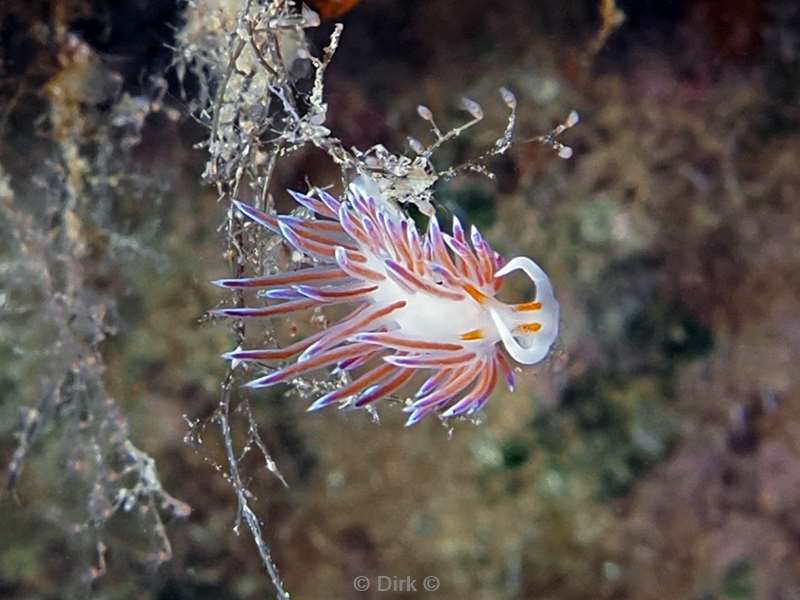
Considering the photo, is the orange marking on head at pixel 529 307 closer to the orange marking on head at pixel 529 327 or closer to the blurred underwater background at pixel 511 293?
the orange marking on head at pixel 529 327

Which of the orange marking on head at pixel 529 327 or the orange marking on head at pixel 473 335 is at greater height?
A: the orange marking on head at pixel 529 327

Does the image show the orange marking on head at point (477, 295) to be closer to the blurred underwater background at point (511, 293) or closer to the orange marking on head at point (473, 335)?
the orange marking on head at point (473, 335)

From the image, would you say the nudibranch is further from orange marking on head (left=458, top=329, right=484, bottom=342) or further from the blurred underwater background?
the blurred underwater background

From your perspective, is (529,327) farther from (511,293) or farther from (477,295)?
(511,293)

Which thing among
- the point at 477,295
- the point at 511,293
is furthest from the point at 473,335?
the point at 511,293

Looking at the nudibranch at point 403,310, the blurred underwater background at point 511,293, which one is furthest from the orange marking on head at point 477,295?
the blurred underwater background at point 511,293

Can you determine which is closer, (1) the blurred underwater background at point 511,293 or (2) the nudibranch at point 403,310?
(2) the nudibranch at point 403,310
